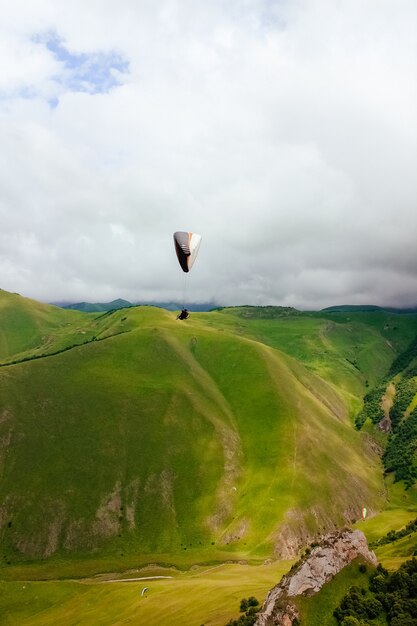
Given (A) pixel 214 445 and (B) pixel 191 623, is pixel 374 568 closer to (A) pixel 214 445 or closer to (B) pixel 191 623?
(B) pixel 191 623

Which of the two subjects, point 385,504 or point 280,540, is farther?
point 385,504

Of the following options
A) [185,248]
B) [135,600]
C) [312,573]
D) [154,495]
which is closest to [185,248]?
[185,248]

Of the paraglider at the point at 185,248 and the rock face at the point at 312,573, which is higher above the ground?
Result: the paraglider at the point at 185,248

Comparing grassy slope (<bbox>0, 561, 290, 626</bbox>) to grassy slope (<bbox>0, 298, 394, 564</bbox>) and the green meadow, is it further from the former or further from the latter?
grassy slope (<bbox>0, 298, 394, 564</bbox>)

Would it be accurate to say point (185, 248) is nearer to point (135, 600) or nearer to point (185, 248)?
point (185, 248)

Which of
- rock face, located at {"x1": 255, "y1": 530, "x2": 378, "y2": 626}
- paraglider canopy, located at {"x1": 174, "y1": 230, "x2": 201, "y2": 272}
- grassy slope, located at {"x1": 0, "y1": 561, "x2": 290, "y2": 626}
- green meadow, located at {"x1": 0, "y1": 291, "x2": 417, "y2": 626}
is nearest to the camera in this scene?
rock face, located at {"x1": 255, "y1": 530, "x2": 378, "y2": 626}

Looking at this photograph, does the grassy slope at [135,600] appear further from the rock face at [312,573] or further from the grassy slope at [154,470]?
the grassy slope at [154,470]

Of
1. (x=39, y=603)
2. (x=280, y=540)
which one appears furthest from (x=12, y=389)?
(x=280, y=540)

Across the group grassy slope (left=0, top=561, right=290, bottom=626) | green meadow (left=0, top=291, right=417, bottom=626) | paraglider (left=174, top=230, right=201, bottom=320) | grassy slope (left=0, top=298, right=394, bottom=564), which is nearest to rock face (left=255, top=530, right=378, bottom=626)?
grassy slope (left=0, top=561, right=290, bottom=626)

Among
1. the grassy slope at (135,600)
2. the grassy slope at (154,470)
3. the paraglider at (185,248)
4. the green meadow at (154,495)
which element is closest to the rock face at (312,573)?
the grassy slope at (135,600)
